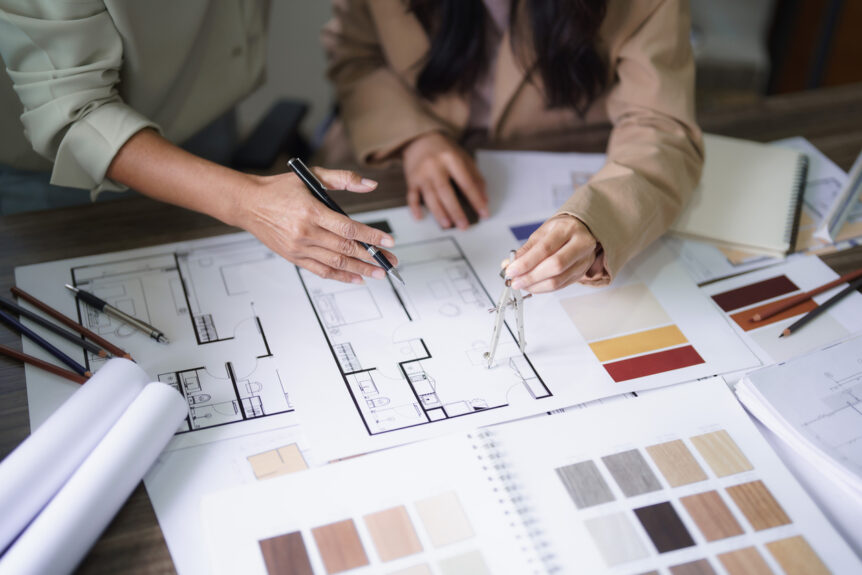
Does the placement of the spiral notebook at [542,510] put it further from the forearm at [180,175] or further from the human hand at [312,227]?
the forearm at [180,175]

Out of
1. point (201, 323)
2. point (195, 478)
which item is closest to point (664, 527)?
point (195, 478)

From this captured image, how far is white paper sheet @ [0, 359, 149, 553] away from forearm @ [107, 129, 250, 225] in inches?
10.6

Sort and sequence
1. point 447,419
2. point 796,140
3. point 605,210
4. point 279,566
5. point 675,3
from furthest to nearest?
point 796,140
point 675,3
point 605,210
point 447,419
point 279,566

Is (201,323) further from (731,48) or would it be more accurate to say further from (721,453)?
(731,48)

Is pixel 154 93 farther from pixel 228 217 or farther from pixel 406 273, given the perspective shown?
pixel 406 273

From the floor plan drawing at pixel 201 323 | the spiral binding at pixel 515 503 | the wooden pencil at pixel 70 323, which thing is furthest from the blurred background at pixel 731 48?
the spiral binding at pixel 515 503

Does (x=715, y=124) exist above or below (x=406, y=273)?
above

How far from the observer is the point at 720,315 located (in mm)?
982

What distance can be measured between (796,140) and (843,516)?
0.77 m

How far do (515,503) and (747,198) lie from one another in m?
0.69

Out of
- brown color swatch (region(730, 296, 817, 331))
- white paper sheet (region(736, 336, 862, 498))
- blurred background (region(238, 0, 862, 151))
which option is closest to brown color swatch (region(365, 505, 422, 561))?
white paper sheet (region(736, 336, 862, 498))

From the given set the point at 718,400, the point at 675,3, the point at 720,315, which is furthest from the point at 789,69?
the point at 718,400

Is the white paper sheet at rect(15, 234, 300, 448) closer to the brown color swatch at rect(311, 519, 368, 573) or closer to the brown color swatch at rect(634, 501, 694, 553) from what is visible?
the brown color swatch at rect(311, 519, 368, 573)

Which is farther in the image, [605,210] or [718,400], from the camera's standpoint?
[605,210]
